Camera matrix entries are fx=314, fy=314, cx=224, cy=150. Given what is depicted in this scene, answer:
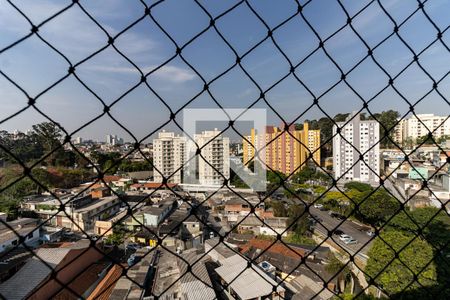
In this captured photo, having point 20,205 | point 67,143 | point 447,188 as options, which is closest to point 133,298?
point 67,143

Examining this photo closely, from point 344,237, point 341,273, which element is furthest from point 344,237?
point 341,273

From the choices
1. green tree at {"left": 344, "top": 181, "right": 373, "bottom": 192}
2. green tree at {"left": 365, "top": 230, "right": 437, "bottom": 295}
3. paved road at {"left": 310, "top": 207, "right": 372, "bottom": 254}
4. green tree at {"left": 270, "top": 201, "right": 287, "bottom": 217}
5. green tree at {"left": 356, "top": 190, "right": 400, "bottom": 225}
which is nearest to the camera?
green tree at {"left": 365, "top": 230, "right": 437, "bottom": 295}

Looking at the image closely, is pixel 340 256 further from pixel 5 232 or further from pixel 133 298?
pixel 5 232

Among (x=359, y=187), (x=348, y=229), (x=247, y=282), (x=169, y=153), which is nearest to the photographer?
(x=247, y=282)

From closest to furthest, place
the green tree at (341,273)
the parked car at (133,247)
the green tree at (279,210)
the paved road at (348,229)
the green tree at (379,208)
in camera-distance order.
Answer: the green tree at (341,273) → the parked car at (133,247) → the paved road at (348,229) → the green tree at (379,208) → the green tree at (279,210)

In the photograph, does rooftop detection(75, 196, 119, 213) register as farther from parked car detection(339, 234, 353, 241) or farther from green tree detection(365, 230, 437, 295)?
green tree detection(365, 230, 437, 295)

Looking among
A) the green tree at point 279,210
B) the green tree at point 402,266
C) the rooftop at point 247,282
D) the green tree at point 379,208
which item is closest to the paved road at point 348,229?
the green tree at point 379,208

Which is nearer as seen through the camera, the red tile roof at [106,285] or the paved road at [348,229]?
the red tile roof at [106,285]

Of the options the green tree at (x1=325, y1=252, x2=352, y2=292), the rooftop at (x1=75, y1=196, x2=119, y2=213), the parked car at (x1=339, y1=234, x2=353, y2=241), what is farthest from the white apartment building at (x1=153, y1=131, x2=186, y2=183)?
the green tree at (x1=325, y1=252, x2=352, y2=292)

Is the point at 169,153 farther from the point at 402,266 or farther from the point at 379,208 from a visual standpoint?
the point at 402,266

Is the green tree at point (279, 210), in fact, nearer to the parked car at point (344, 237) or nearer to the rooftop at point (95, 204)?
the parked car at point (344, 237)

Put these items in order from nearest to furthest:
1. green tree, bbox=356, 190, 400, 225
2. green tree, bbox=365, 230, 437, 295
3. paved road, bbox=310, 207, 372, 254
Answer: green tree, bbox=365, 230, 437, 295 < paved road, bbox=310, 207, 372, 254 < green tree, bbox=356, 190, 400, 225
